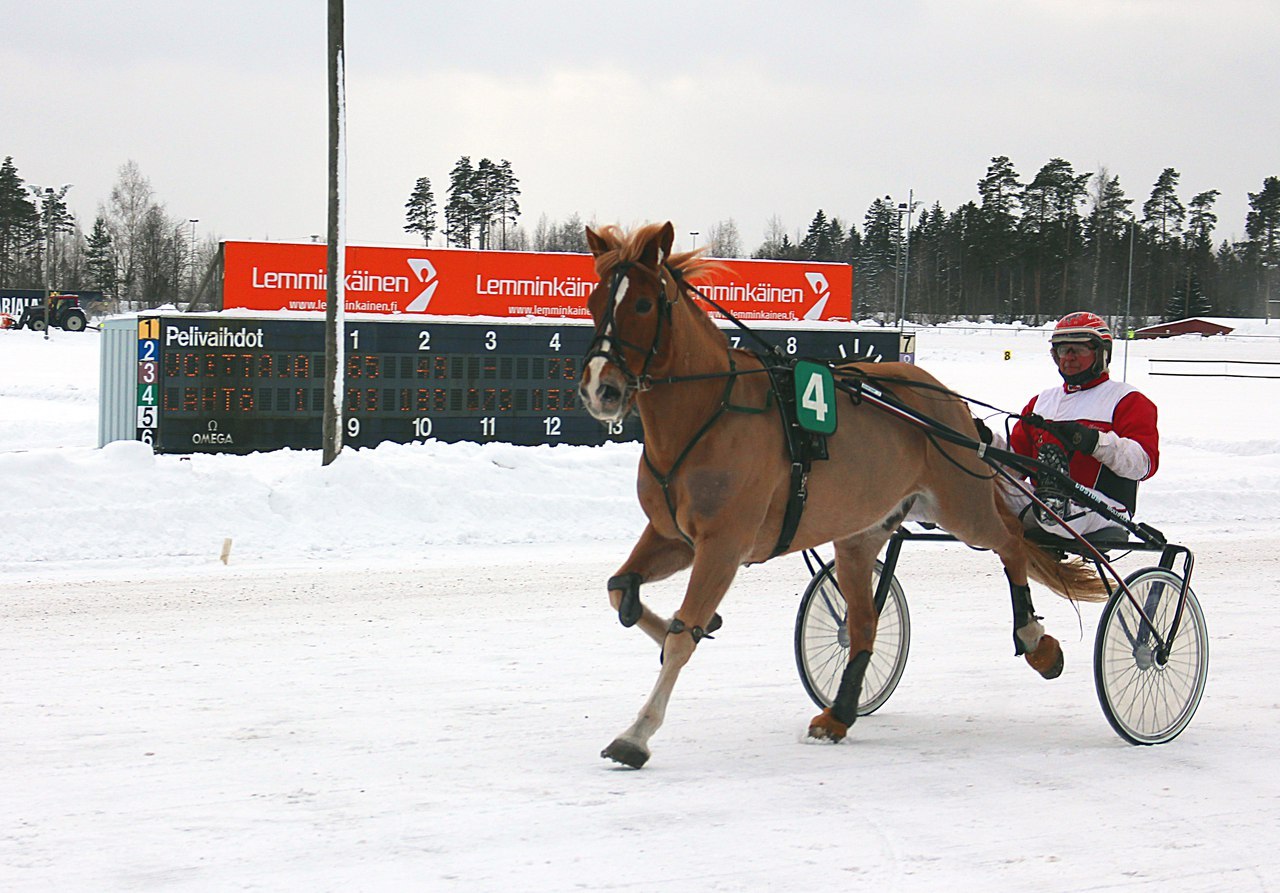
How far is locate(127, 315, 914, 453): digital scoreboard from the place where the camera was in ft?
47.5

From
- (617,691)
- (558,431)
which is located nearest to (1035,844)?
(617,691)

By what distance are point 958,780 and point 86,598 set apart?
578 cm

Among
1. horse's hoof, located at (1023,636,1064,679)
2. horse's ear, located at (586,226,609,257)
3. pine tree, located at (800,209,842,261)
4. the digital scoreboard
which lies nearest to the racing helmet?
horse's hoof, located at (1023,636,1064,679)

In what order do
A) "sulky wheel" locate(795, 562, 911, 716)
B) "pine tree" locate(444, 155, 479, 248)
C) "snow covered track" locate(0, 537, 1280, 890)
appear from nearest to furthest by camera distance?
"snow covered track" locate(0, 537, 1280, 890) → "sulky wheel" locate(795, 562, 911, 716) → "pine tree" locate(444, 155, 479, 248)

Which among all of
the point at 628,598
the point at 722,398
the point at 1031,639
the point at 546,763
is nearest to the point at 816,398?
the point at 722,398

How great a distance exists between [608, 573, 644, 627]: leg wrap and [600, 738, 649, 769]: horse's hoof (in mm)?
440

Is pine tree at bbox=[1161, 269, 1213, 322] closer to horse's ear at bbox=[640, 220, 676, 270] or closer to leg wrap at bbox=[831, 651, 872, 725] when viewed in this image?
leg wrap at bbox=[831, 651, 872, 725]

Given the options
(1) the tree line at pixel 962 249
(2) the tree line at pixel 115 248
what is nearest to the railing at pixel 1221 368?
(1) the tree line at pixel 962 249

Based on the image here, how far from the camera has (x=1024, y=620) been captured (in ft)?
19.0

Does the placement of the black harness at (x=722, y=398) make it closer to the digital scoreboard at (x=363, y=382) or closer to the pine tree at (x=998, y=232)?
the digital scoreboard at (x=363, y=382)

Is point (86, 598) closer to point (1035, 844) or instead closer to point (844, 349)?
point (1035, 844)

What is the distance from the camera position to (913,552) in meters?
11.0

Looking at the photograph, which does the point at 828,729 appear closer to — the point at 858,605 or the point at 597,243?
the point at 858,605

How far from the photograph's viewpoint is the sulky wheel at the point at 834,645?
5766 mm
